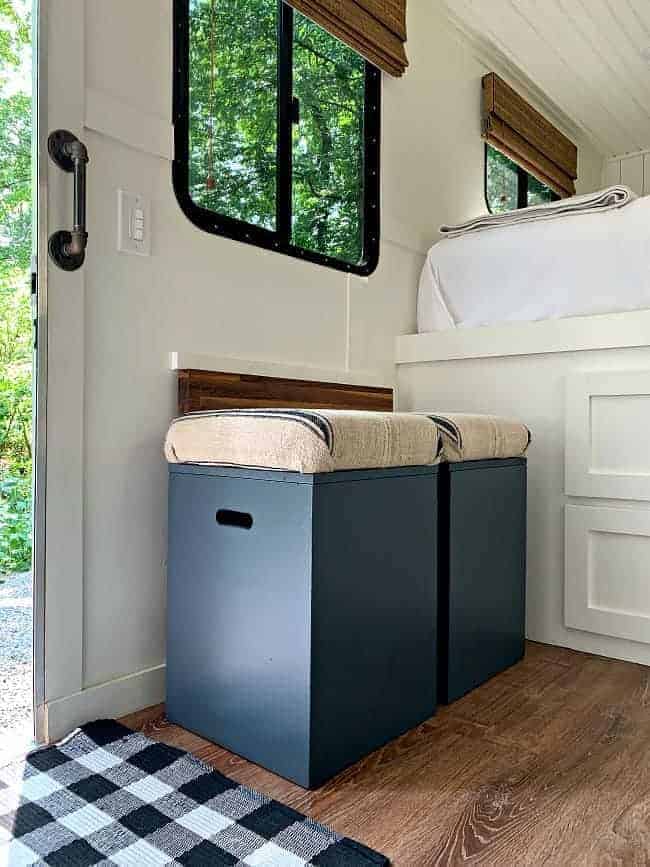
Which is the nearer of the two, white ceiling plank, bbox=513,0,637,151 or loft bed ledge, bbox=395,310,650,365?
loft bed ledge, bbox=395,310,650,365

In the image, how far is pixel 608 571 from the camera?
175 centimetres

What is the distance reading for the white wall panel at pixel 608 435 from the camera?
1697 mm

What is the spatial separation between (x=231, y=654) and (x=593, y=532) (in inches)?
40.9

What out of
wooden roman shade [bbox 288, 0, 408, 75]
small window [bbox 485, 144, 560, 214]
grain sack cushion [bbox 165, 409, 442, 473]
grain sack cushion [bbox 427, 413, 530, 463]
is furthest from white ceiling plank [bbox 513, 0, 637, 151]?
grain sack cushion [bbox 165, 409, 442, 473]

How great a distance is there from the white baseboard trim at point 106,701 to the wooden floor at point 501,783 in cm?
3

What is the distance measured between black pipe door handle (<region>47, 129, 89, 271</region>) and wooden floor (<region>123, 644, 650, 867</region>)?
0.90m

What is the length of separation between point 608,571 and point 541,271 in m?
0.84

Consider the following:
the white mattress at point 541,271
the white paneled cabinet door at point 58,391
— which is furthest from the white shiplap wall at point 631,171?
the white paneled cabinet door at point 58,391

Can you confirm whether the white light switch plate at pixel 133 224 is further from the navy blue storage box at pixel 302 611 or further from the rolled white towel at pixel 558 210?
the rolled white towel at pixel 558 210

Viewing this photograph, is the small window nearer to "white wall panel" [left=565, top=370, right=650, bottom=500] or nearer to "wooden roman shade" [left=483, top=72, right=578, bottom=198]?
"wooden roman shade" [left=483, top=72, right=578, bottom=198]

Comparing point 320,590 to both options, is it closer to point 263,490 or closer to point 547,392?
point 263,490

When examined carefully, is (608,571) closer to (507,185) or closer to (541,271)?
(541,271)

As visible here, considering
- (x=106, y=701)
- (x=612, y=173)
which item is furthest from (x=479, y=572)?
(x=612, y=173)

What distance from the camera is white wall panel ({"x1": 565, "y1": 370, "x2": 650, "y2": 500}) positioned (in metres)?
1.70
